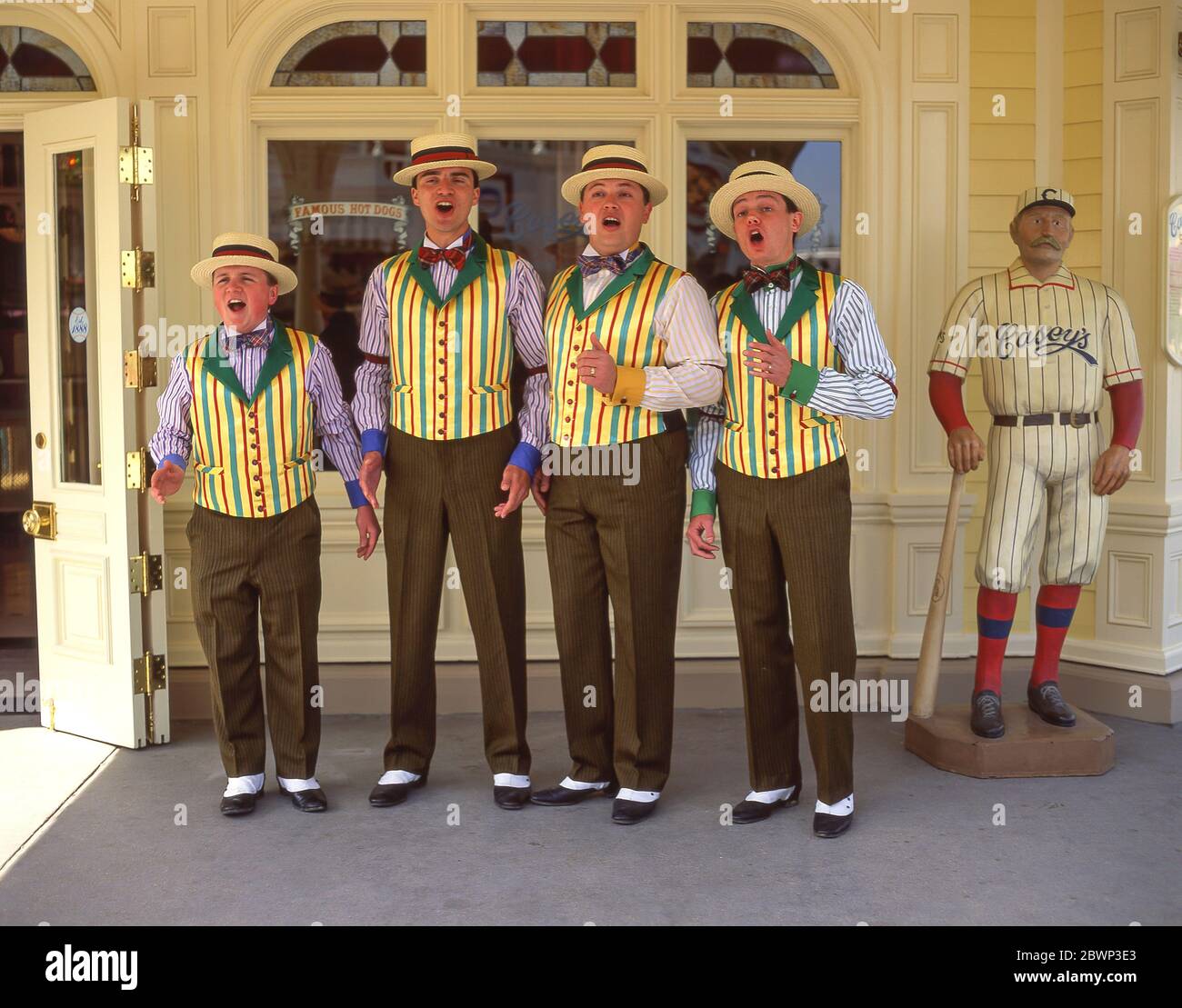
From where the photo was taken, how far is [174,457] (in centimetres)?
413

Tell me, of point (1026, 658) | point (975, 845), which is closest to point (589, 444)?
point (975, 845)

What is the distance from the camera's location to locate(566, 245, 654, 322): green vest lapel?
406 centimetres

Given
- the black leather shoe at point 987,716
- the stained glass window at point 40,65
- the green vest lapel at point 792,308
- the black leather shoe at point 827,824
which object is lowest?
the black leather shoe at point 827,824

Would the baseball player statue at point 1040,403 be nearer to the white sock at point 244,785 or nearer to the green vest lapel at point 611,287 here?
the green vest lapel at point 611,287

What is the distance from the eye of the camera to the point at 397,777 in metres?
4.36

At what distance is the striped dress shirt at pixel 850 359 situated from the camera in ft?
12.5

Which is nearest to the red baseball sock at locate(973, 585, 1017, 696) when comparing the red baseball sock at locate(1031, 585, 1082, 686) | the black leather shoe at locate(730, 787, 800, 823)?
the red baseball sock at locate(1031, 585, 1082, 686)

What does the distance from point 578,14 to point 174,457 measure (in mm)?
2510

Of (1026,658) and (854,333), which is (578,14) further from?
(1026,658)

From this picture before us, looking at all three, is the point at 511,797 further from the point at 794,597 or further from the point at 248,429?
the point at 248,429

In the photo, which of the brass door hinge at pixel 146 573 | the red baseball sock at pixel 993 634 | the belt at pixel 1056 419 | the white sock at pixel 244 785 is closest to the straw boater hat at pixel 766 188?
the belt at pixel 1056 419

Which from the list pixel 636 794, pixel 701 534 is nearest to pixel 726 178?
pixel 701 534

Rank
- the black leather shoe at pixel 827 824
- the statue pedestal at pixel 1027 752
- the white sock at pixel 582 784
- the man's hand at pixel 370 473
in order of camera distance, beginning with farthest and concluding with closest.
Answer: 1. the statue pedestal at pixel 1027 752
2. the white sock at pixel 582 784
3. the man's hand at pixel 370 473
4. the black leather shoe at pixel 827 824

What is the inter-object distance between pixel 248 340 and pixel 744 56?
2.50m
